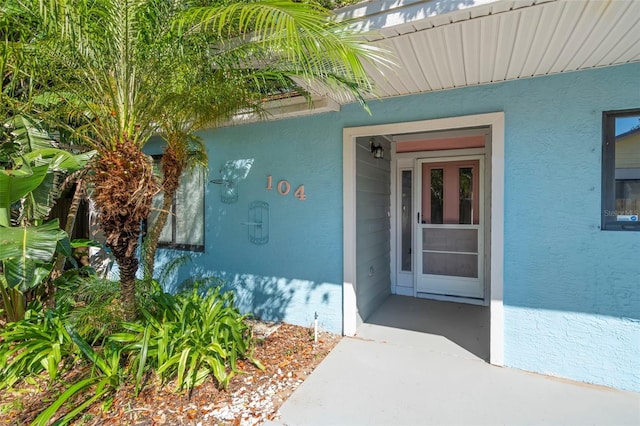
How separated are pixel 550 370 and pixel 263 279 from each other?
3897 mm

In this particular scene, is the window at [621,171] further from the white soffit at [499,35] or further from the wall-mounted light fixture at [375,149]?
the wall-mounted light fixture at [375,149]

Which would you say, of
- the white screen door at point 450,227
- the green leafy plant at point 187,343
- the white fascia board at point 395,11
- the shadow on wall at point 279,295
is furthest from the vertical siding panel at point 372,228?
the white fascia board at point 395,11

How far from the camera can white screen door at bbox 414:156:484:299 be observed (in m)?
5.61

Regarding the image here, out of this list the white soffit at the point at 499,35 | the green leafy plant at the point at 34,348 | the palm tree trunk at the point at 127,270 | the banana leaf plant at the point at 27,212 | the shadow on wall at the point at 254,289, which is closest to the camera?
the white soffit at the point at 499,35

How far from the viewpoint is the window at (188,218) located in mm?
5680

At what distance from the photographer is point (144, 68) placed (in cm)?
295

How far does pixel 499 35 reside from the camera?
2.52m

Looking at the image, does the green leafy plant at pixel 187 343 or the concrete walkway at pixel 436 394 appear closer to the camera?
the concrete walkway at pixel 436 394

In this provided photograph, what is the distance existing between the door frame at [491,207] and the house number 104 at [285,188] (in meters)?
0.70

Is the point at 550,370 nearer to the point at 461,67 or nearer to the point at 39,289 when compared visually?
the point at 461,67

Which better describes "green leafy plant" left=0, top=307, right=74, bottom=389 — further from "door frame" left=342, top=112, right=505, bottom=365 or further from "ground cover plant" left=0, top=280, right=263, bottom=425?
"door frame" left=342, top=112, right=505, bottom=365

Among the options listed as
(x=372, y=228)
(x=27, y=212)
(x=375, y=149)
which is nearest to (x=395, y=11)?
(x=375, y=149)

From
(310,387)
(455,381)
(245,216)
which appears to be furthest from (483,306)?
(245,216)

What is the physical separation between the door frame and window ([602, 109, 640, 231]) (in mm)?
912
